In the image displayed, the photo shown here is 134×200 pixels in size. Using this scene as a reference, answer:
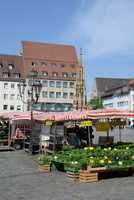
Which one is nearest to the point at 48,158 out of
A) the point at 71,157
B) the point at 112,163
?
the point at 71,157

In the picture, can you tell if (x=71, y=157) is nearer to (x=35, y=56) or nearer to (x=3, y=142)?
(x=3, y=142)

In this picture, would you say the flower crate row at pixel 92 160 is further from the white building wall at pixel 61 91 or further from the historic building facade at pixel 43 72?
the white building wall at pixel 61 91

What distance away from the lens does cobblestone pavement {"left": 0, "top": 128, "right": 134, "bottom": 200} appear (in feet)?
30.1

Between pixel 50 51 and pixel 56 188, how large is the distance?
8696 centimetres

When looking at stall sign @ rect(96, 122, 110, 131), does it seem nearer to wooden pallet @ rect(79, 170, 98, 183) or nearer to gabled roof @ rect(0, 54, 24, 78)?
wooden pallet @ rect(79, 170, 98, 183)

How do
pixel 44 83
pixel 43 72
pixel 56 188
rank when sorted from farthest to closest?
pixel 44 83 → pixel 43 72 → pixel 56 188

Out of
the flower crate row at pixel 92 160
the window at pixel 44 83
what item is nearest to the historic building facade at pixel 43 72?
the window at pixel 44 83

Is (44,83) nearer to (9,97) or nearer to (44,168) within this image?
(9,97)


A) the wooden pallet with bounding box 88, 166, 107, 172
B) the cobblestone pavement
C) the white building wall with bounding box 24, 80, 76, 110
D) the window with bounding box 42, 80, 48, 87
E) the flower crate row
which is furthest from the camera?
the white building wall with bounding box 24, 80, 76, 110

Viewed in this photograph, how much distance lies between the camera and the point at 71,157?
40.7 feet

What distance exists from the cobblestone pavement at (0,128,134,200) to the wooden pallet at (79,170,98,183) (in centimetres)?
23

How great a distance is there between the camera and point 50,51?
96250mm

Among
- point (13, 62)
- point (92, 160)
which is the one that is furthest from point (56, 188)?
point (13, 62)

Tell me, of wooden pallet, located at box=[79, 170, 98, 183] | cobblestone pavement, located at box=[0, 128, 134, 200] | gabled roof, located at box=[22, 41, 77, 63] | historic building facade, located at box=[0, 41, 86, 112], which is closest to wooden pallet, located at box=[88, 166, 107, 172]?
wooden pallet, located at box=[79, 170, 98, 183]
